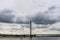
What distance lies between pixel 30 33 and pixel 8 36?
1821cm

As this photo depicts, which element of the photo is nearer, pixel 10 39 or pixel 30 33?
pixel 30 33

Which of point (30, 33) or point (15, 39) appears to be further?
point (15, 39)

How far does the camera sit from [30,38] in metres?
172

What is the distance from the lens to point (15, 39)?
A: 187 meters

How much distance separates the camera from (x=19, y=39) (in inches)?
7096

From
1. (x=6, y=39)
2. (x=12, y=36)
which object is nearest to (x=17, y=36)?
(x=12, y=36)

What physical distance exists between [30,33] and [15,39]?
25.4 m

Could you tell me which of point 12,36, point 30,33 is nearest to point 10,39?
point 12,36

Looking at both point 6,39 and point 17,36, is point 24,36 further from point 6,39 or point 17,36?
point 6,39

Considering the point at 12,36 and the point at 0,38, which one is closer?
the point at 12,36

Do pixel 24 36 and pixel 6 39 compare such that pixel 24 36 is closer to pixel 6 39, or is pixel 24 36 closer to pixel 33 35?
pixel 33 35

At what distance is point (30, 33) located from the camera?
166m

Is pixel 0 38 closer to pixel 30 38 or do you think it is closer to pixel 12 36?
pixel 12 36

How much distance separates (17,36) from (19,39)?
8088 mm
